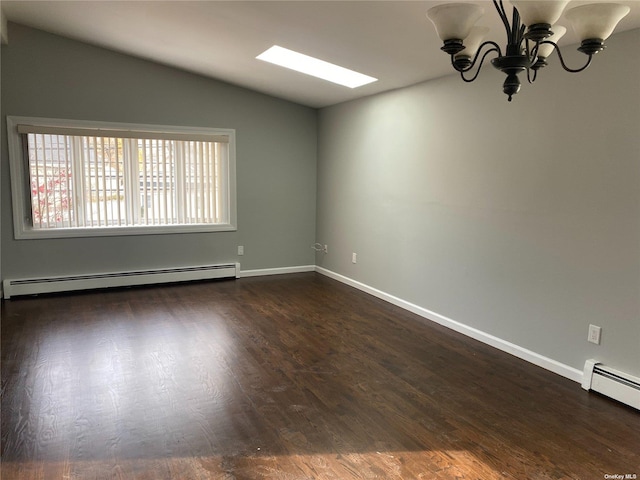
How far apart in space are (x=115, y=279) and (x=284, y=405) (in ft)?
10.9

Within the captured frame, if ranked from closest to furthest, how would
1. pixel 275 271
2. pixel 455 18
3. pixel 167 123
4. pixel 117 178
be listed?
pixel 455 18, pixel 117 178, pixel 167 123, pixel 275 271


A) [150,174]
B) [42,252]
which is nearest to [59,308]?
[42,252]

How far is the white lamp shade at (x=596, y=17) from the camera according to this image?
4.97 feet

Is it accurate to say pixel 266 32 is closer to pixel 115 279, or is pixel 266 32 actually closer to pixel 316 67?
pixel 316 67

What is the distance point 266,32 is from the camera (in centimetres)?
346

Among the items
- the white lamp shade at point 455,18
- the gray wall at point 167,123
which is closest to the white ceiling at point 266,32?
the gray wall at point 167,123

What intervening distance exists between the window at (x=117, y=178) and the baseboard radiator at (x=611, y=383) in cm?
415

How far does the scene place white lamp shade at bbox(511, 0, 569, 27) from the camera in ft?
4.69

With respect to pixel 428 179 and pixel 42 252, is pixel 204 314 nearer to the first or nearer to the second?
pixel 42 252

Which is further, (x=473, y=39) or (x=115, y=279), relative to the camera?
(x=115, y=279)

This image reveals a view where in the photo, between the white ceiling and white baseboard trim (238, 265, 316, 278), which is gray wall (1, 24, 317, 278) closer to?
white baseboard trim (238, 265, 316, 278)

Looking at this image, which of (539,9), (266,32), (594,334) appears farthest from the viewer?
(266,32)

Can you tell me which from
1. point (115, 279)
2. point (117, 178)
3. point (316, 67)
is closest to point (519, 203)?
point (316, 67)

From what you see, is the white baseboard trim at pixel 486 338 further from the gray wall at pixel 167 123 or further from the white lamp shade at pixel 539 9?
the white lamp shade at pixel 539 9
